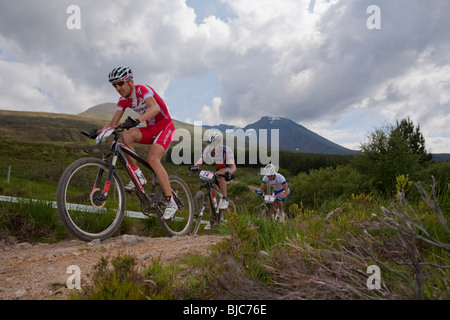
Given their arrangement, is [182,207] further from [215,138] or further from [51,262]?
[51,262]

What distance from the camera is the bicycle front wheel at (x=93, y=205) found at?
13.8 feet

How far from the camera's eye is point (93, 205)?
4.47m

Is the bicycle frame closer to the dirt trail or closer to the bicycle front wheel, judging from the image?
the bicycle front wheel

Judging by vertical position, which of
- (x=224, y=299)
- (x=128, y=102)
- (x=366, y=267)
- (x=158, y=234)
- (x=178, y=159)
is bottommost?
(x=158, y=234)

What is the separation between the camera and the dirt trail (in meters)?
2.51

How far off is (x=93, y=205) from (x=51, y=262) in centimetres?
113

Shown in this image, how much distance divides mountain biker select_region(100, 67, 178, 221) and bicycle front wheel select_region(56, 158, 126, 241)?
1.78 feet

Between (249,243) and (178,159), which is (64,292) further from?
(178,159)

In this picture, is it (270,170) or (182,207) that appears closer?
(182,207)

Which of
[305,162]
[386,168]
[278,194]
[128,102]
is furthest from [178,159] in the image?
[128,102]

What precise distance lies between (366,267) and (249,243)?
44.4 inches

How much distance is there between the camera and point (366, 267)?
6.97 feet

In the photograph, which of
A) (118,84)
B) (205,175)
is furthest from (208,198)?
(118,84)

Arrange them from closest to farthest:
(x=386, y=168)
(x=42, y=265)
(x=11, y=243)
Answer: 1. (x=42, y=265)
2. (x=11, y=243)
3. (x=386, y=168)
